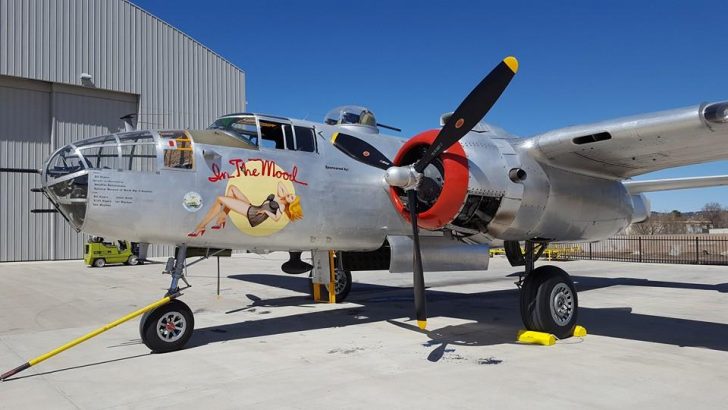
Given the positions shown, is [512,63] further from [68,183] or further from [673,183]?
[673,183]

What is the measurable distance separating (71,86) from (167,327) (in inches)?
1103

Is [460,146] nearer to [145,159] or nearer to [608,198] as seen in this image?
[608,198]

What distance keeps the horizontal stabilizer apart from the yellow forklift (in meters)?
21.3

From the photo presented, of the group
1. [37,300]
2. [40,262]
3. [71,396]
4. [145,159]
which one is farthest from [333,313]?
[40,262]

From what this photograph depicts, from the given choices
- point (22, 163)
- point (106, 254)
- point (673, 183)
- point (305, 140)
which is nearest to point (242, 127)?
point (305, 140)

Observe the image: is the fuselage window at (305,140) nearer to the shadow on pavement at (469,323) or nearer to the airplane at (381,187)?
the airplane at (381,187)

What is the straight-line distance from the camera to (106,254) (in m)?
26.1

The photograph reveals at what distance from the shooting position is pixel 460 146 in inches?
323

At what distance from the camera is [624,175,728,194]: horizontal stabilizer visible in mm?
12336

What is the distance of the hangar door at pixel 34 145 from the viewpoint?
93.1ft

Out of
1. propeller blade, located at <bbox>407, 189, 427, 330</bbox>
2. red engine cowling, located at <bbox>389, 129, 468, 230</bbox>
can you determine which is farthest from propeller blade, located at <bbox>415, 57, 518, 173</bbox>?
propeller blade, located at <bbox>407, 189, 427, 330</bbox>

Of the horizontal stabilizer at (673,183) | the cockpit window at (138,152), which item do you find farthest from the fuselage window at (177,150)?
the horizontal stabilizer at (673,183)

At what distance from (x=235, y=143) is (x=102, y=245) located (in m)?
20.9

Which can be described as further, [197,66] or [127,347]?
[197,66]
